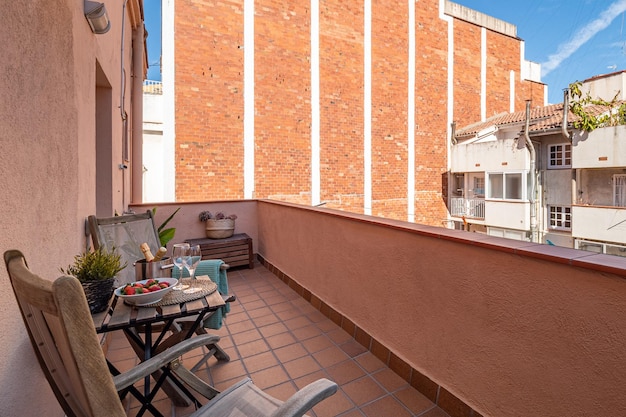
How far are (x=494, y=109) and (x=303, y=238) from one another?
12.9 meters

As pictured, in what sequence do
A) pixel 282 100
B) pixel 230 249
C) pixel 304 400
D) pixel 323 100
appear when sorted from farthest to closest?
pixel 323 100 → pixel 282 100 → pixel 230 249 → pixel 304 400

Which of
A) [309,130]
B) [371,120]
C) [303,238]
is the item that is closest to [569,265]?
[303,238]

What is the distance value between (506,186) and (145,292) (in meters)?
14.5

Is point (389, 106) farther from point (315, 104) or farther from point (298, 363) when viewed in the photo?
point (298, 363)

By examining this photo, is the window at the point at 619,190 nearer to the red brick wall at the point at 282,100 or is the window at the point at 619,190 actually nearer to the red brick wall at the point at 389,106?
the red brick wall at the point at 389,106

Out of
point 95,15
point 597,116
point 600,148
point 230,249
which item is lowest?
point 230,249

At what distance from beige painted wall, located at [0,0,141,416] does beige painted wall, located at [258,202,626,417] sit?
185 centimetres

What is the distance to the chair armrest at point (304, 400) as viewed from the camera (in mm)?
946

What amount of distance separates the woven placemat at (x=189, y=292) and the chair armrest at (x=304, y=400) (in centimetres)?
92

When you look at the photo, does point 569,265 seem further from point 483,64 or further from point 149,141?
point 483,64

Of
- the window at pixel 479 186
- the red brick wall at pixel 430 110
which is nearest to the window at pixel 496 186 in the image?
the window at pixel 479 186

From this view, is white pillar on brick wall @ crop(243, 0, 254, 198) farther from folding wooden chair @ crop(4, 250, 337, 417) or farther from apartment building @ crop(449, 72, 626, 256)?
folding wooden chair @ crop(4, 250, 337, 417)

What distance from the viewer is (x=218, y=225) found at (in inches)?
194

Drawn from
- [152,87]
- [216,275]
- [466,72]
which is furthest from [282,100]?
[466,72]
